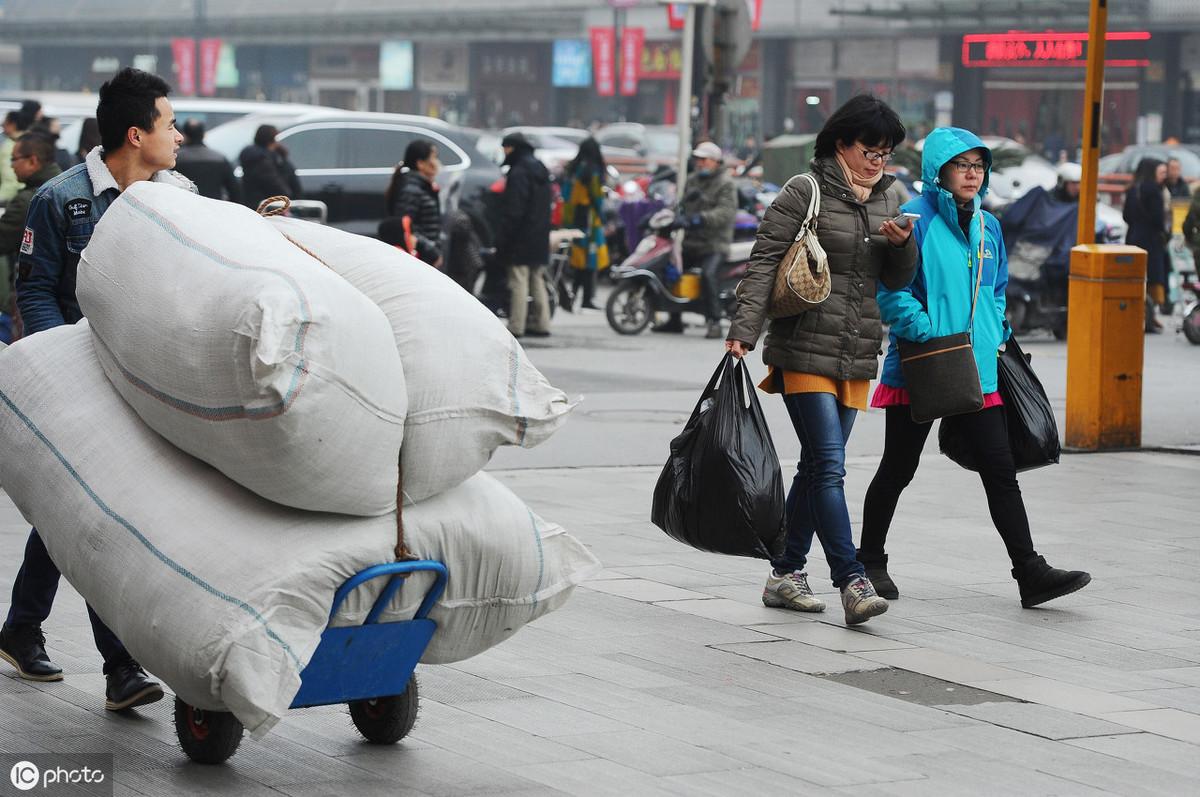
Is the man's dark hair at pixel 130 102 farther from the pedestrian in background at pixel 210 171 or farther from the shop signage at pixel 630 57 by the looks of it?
the shop signage at pixel 630 57

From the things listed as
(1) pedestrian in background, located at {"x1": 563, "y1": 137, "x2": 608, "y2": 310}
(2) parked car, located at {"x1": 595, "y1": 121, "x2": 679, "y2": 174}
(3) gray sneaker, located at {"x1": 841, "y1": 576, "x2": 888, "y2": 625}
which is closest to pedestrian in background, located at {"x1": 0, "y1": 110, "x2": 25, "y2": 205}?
(1) pedestrian in background, located at {"x1": 563, "y1": 137, "x2": 608, "y2": 310}

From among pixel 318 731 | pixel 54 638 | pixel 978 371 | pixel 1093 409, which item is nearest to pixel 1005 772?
pixel 318 731

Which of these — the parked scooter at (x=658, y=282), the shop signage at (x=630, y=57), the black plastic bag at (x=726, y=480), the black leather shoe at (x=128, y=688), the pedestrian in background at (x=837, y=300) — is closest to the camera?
the black leather shoe at (x=128, y=688)

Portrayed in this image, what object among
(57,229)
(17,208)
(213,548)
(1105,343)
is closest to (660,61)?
(1105,343)

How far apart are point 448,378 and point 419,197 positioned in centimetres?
994

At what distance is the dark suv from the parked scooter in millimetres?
2574

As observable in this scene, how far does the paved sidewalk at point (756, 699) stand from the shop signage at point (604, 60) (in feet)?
169

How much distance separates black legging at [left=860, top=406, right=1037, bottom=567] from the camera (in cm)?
Result: 718

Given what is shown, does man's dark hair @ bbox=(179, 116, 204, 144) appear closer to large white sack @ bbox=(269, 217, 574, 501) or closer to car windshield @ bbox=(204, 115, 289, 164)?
car windshield @ bbox=(204, 115, 289, 164)

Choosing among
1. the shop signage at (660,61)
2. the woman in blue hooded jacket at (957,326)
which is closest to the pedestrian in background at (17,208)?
the woman in blue hooded jacket at (957,326)

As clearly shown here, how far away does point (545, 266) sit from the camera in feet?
57.6

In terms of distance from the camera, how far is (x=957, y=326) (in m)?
7.03

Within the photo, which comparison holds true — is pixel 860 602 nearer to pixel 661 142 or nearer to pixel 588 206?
pixel 588 206

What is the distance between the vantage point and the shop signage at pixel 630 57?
57.9 metres
